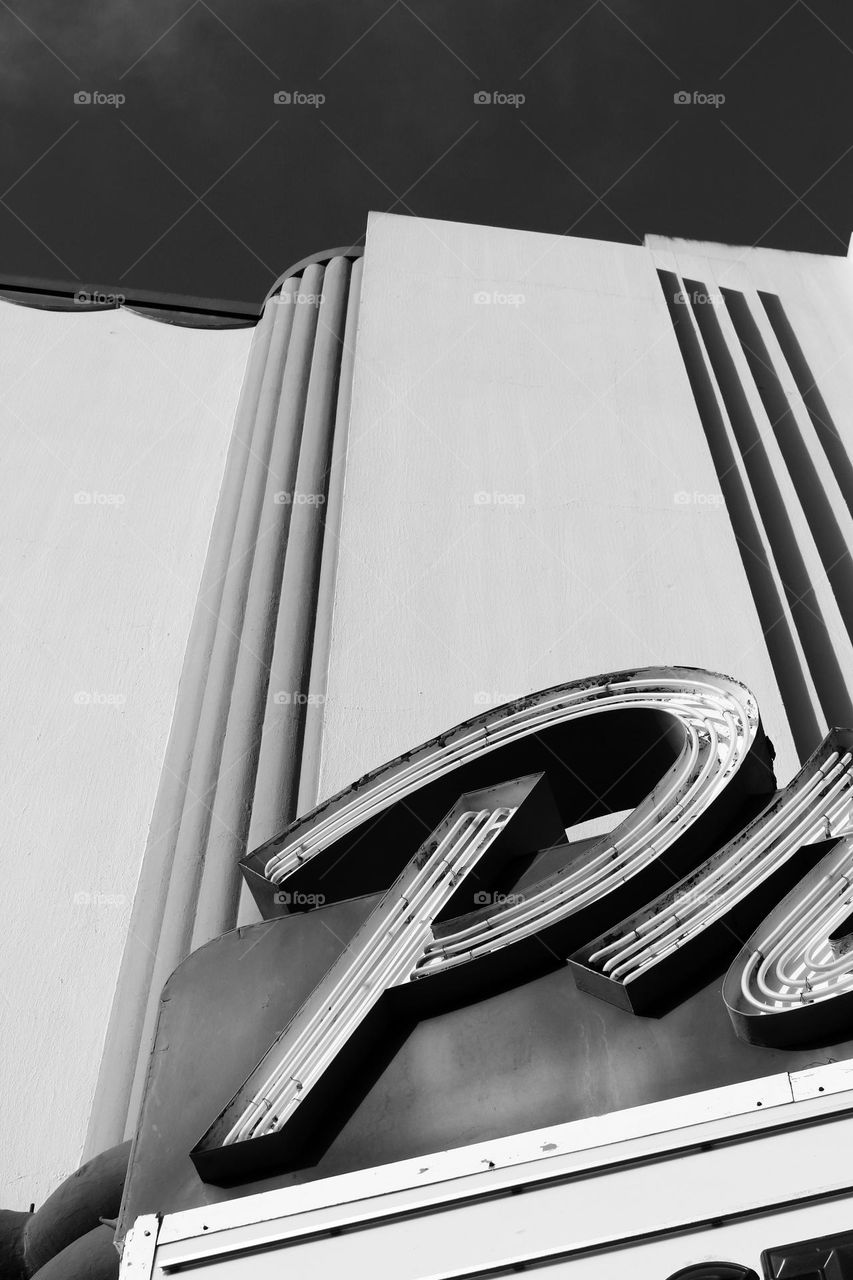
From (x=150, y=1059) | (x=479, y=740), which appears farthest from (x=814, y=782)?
(x=150, y=1059)

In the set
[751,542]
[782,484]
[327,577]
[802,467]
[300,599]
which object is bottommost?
[300,599]

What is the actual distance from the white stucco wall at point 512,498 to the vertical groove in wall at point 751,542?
0.35 m

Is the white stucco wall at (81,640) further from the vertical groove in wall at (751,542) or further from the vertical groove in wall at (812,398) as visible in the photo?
the vertical groove in wall at (812,398)

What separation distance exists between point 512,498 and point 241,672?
227 cm

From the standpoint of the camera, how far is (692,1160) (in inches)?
109

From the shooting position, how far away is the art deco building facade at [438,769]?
9.62 ft

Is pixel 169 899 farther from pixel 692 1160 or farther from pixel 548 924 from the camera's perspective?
pixel 692 1160

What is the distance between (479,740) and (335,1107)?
143cm

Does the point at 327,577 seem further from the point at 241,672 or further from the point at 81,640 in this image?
the point at 81,640

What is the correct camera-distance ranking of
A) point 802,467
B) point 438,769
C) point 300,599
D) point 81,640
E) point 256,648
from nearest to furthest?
point 438,769 → point 256,648 → point 300,599 → point 81,640 → point 802,467

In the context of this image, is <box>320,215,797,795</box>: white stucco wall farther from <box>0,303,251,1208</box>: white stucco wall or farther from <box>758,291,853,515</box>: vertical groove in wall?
<box>0,303,251,1208</box>: white stucco wall

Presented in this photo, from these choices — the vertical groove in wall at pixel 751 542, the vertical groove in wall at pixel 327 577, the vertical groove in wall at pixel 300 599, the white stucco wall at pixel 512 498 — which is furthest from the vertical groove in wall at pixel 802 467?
the vertical groove in wall at pixel 300 599

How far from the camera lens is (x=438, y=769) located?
4234mm

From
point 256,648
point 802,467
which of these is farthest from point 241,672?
point 802,467
